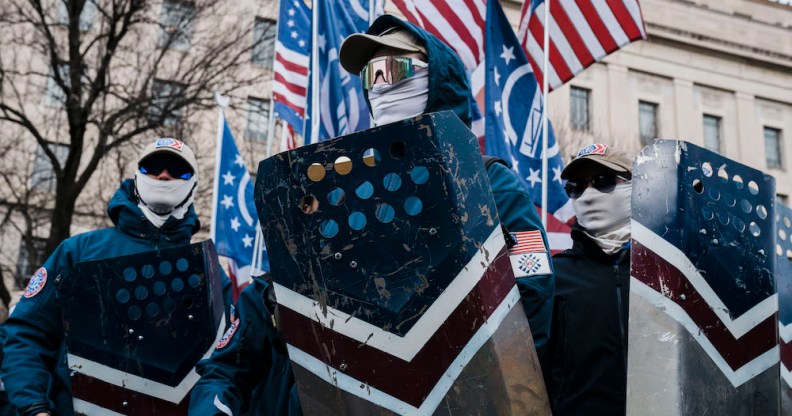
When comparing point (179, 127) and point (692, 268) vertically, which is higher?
point (692, 268)

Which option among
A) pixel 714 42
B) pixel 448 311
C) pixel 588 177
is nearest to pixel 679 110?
pixel 714 42

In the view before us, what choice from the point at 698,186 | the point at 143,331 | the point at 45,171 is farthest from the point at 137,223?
the point at 45,171

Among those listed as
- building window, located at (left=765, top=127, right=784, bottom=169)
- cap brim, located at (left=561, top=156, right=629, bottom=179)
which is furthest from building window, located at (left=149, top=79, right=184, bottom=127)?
building window, located at (left=765, top=127, right=784, bottom=169)

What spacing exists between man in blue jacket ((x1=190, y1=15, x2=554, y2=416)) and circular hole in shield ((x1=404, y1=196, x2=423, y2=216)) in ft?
1.45

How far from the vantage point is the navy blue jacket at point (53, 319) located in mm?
3268

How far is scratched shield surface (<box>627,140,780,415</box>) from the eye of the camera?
1932mm

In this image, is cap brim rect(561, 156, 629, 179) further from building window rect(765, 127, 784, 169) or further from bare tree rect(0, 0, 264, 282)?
building window rect(765, 127, 784, 169)

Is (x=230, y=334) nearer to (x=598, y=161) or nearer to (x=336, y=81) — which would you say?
(x=598, y=161)

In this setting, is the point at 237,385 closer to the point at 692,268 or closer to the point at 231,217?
the point at 692,268

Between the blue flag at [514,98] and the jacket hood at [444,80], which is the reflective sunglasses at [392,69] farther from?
the blue flag at [514,98]

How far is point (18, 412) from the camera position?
322cm

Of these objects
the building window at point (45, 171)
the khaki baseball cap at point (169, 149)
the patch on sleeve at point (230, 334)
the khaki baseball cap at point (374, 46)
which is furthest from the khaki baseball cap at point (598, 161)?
the building window at point (45, 171)

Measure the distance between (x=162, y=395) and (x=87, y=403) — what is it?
0.98 ft

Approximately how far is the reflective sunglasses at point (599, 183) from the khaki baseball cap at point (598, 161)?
A: 1.4 inches
